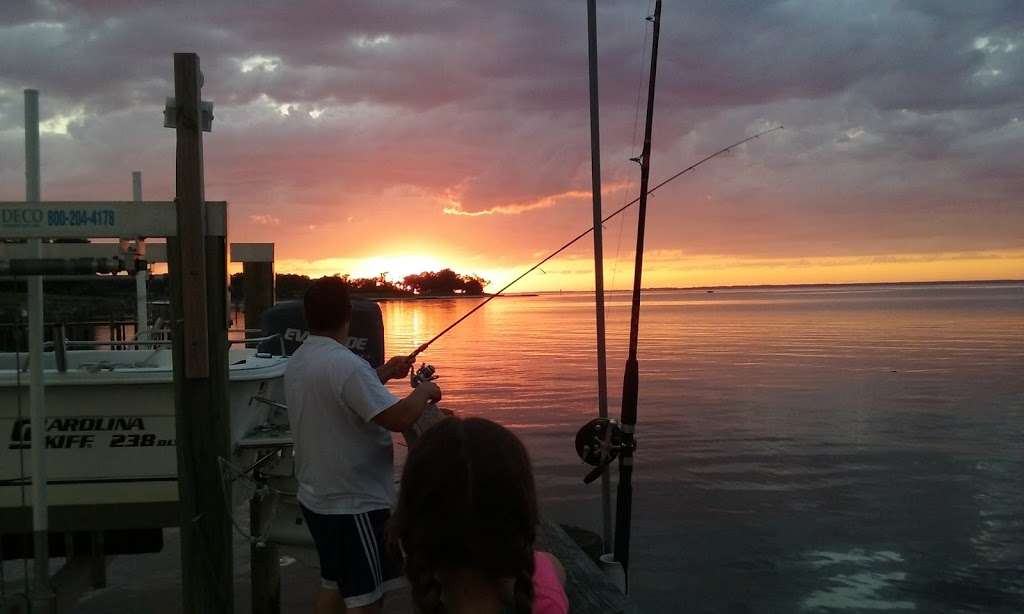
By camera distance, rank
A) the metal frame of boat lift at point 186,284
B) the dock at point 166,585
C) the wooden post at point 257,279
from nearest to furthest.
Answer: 1. the metal frame of boat lift at point 186,284
2. the dock at point 166,585
3. the wooden post at point 257,279

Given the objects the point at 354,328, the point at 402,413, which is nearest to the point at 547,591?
the point at 402,413

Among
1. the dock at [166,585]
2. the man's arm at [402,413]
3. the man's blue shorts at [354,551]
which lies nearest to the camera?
the man's arm at [402,413]

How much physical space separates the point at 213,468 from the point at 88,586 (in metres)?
2.67

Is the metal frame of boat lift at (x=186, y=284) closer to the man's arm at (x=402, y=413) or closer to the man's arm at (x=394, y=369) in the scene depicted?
the man's arm at (x=394, y=369)

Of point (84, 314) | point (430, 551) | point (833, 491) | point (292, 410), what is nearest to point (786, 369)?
point (833, 491)

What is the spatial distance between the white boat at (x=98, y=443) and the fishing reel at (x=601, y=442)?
2192 mm

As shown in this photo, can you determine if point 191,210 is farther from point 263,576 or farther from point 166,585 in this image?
point 166,585

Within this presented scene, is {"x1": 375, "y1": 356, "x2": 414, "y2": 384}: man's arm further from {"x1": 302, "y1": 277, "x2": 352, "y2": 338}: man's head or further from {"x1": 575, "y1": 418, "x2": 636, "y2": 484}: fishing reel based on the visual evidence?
{"x1": 575, "y1": 418, "x2": 636, "y2": 484}: fishing reel

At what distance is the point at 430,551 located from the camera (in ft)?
5.07

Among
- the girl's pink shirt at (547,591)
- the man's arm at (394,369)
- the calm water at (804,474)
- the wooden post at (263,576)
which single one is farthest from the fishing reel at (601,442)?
the girl's pink shirt at (547,591)

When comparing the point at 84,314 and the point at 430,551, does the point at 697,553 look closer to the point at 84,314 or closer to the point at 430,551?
the point at 430,551

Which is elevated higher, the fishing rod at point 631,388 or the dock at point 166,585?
the fishing rod at point 631,388

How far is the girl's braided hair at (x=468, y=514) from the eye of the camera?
1526 millimetres

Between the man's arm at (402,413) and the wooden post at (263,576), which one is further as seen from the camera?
the wooden post at (263,576)
